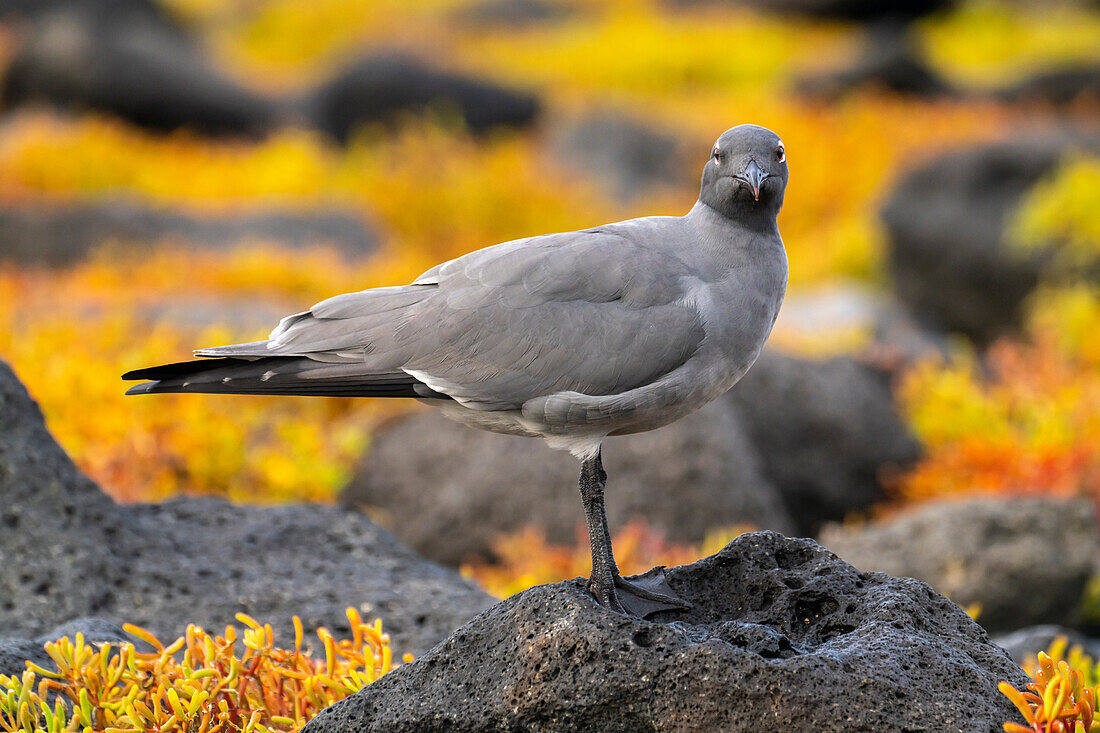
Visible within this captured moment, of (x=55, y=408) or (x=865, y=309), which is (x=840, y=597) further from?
(x=865, y=309)

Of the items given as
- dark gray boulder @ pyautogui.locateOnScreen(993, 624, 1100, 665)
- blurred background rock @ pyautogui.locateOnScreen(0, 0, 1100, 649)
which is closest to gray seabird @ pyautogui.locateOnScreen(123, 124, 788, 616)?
blurred background rock @ pyautogui.locateOnScreen(0, 0, 1100, 649)

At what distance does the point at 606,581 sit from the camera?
3.55m

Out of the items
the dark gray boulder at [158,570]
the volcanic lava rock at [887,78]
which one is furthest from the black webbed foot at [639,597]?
the volcanic lava rock at [887,78]

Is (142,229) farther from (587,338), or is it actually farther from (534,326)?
(587,338)

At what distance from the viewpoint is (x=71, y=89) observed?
2003 centimetres

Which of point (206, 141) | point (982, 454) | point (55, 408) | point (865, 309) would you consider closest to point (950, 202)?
point (865, 309)

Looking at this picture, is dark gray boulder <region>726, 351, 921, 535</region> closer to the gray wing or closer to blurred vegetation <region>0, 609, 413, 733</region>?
the gray wing

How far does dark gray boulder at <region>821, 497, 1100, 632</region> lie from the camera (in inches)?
241

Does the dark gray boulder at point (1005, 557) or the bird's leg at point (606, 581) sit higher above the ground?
the dark gray boulder at point (1005, 557)

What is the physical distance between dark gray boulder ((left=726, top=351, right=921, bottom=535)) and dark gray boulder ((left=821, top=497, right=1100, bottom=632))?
1.58 meters

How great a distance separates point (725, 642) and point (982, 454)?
17.8 feet

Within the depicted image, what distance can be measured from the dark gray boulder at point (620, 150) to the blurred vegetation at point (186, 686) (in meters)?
17.2

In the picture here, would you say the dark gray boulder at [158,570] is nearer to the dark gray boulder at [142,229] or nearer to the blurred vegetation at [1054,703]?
the blurred vegetation at [1054,703]

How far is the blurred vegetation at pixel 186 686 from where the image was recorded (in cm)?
334
